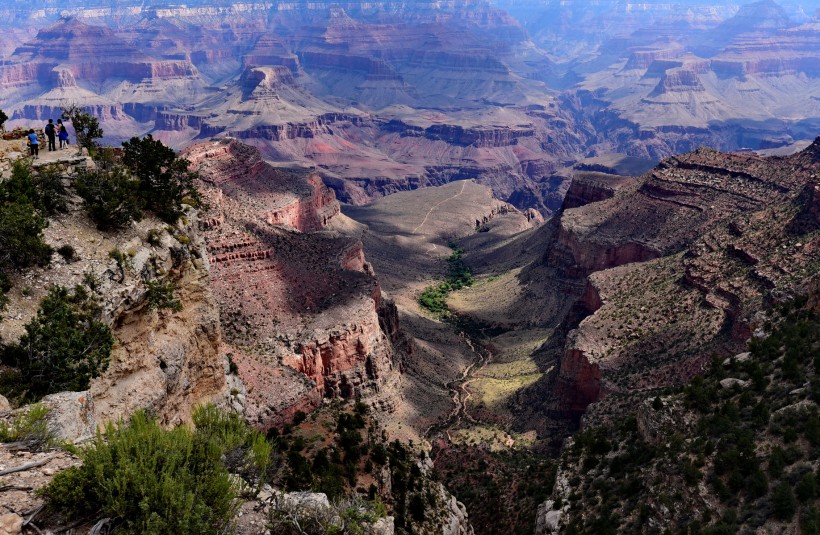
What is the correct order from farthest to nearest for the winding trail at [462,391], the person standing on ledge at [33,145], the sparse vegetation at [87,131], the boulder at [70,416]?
1. the winding trail at [462,391]
2. the sparse vegetation at [87,131]
3. the person standing on ledge at [33,145]
4. the boulder at [70,416]

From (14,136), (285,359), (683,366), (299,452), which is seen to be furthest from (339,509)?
(683,366)

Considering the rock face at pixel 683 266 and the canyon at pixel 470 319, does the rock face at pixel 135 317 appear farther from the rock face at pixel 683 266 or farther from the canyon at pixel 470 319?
the rock face at pixel 683 266

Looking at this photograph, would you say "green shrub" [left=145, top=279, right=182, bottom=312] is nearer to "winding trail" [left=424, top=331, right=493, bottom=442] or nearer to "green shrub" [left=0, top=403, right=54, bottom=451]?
"green shrub" [left=0, top=403, right=54, bottom=451]

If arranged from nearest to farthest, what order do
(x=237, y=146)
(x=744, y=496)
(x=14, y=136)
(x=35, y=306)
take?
(x=35, y=306)
(x=744, y=496)
(x=14, y=136)
(x=237, y=146)

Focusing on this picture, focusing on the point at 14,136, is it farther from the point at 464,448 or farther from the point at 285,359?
the point at 464,448

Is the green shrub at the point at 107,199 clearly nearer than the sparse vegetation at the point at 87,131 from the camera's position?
Yes

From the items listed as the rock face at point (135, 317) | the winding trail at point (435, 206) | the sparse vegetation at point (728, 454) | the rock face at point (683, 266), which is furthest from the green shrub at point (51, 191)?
the winding trail at point (435, 206)

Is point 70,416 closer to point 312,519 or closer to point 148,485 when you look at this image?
point 148,485
